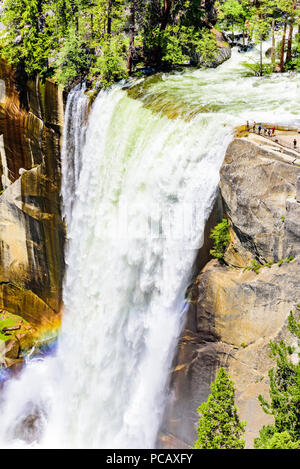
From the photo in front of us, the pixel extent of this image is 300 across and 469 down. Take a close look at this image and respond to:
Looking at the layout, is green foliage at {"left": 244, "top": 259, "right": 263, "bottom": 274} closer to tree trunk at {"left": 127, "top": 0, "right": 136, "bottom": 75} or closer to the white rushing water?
the white rushing water

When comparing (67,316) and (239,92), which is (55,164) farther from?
(239,92)

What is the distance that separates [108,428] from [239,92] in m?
18.6

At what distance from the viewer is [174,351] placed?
802 inches

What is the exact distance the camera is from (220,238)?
61.6 ft

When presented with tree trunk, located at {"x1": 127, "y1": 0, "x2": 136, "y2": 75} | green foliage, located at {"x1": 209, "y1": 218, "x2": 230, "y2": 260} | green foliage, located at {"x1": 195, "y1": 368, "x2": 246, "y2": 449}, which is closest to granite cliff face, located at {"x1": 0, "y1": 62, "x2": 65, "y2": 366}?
tree trunk, located at {"x1": 127, "y1": 0, "x2": 136, "y2": 75}

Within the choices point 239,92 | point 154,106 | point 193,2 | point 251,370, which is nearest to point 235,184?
point 251,370

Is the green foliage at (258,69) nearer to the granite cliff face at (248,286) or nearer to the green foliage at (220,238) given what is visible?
the granite cliff face at (248,286)

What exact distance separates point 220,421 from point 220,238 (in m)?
6.88

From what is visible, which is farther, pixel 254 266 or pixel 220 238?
pixel 220 238

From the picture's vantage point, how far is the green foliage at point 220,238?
18719 mm

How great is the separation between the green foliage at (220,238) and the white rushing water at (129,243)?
2.55ft

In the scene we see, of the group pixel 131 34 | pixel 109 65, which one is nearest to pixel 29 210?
pixel 109 65

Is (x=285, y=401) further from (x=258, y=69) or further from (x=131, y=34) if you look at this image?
(x=258, y=69)

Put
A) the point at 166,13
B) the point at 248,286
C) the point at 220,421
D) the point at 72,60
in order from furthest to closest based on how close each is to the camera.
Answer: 1. the point at 166,13
2. the point at 72,60
3. the point at 248,286
4. the point at 220,421
